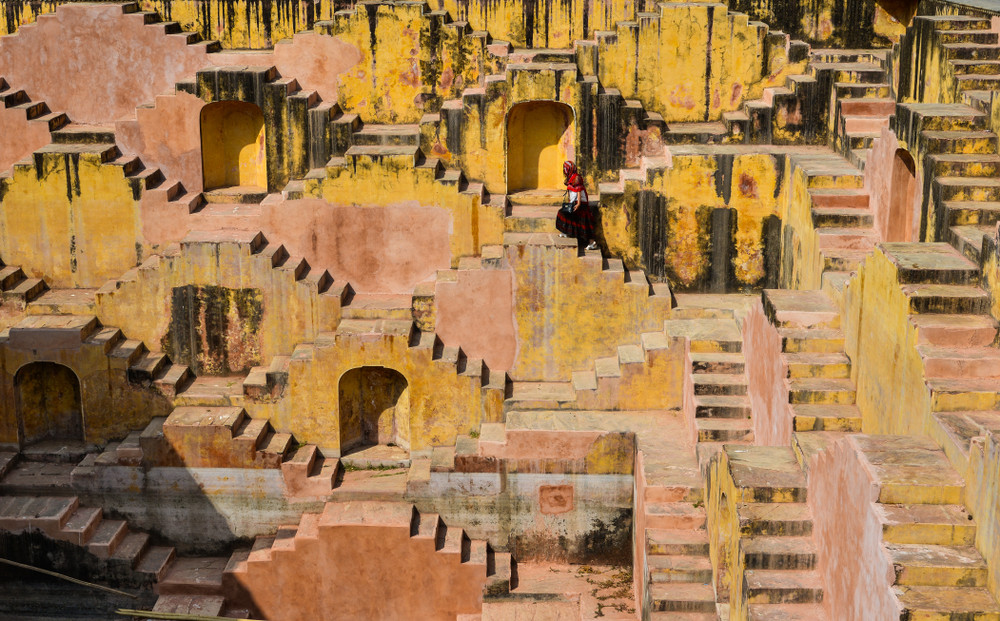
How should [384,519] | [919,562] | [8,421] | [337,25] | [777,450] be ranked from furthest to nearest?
[337,25], [8,421], [384,519], [777,450], [919,562]

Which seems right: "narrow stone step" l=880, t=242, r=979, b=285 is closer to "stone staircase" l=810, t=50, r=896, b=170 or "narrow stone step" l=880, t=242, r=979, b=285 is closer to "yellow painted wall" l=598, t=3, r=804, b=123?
"stone staircase" l=810, t=50, r=896, b=170

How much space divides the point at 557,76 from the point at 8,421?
9822 millimetres

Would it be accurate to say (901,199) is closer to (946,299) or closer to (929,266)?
(929,266)

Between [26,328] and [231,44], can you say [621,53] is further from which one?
[26,328]

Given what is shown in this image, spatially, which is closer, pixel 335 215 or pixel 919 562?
pixel 919 562

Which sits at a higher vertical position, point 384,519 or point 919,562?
point 919,562

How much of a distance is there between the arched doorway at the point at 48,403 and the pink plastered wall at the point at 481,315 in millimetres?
5731

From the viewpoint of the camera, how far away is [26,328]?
787 inches

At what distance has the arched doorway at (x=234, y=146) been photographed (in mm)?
22047

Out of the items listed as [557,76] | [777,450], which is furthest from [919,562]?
[557,76]

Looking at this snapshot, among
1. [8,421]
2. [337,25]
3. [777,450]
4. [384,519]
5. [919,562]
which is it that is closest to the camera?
[919,562]

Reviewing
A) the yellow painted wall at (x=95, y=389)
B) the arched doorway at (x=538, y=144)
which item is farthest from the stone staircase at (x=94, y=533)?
the arched doorway at (x=538, y=144)

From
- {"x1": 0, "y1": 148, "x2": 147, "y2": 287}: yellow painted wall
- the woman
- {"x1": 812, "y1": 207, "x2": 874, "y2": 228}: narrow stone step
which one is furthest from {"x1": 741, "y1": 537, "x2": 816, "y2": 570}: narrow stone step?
{"x1": 0, "y1": 148, "x2": 147, "y2": 287}: yellow painted wall

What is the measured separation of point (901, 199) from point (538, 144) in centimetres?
624
